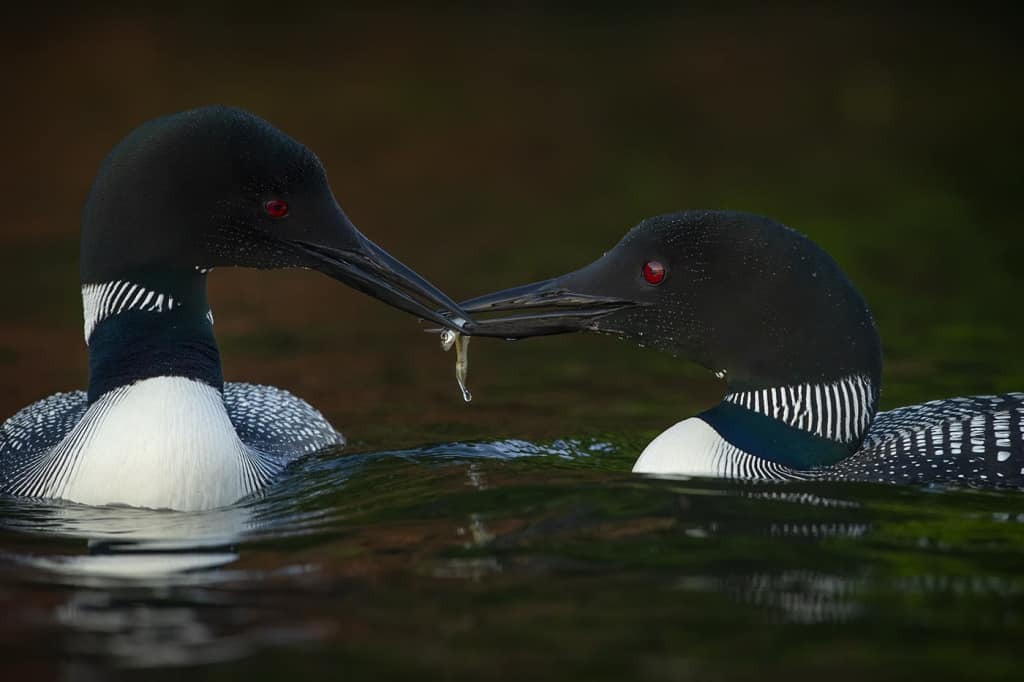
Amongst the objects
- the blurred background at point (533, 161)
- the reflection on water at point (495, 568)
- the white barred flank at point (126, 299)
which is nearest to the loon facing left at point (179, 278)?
the white barred flank at point (126, 299)

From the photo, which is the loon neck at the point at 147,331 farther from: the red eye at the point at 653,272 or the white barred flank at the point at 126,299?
the red eye at the point at 653,272

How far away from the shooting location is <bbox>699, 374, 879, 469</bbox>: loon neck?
196 inches

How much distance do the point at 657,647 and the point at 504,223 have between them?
26.6ft

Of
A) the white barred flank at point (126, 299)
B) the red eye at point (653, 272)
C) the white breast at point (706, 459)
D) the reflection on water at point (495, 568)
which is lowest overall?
the reflection on water at point (495, 568)

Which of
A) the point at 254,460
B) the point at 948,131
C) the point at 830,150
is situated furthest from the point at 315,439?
the point at 948,131

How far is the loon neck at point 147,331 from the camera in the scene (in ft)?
15.5

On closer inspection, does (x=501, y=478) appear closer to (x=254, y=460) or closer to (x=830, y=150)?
(x=254, y=460)

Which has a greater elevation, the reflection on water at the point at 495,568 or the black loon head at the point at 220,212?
the black loon head at the point at 220,212

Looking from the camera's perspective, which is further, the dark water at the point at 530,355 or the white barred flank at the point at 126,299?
the white barred flank at the point at 126,299

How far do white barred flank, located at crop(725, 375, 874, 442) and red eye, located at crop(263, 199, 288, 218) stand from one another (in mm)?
1575

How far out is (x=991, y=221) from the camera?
35.7ft

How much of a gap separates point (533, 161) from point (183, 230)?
29.3ft

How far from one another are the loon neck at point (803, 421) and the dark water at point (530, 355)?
0.93 ft

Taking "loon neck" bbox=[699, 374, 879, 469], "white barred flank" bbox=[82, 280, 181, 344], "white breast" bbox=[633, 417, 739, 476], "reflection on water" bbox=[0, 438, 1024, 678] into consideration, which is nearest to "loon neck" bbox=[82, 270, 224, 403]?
"white barred flank" bbox=[82, 280, 181, 344]
